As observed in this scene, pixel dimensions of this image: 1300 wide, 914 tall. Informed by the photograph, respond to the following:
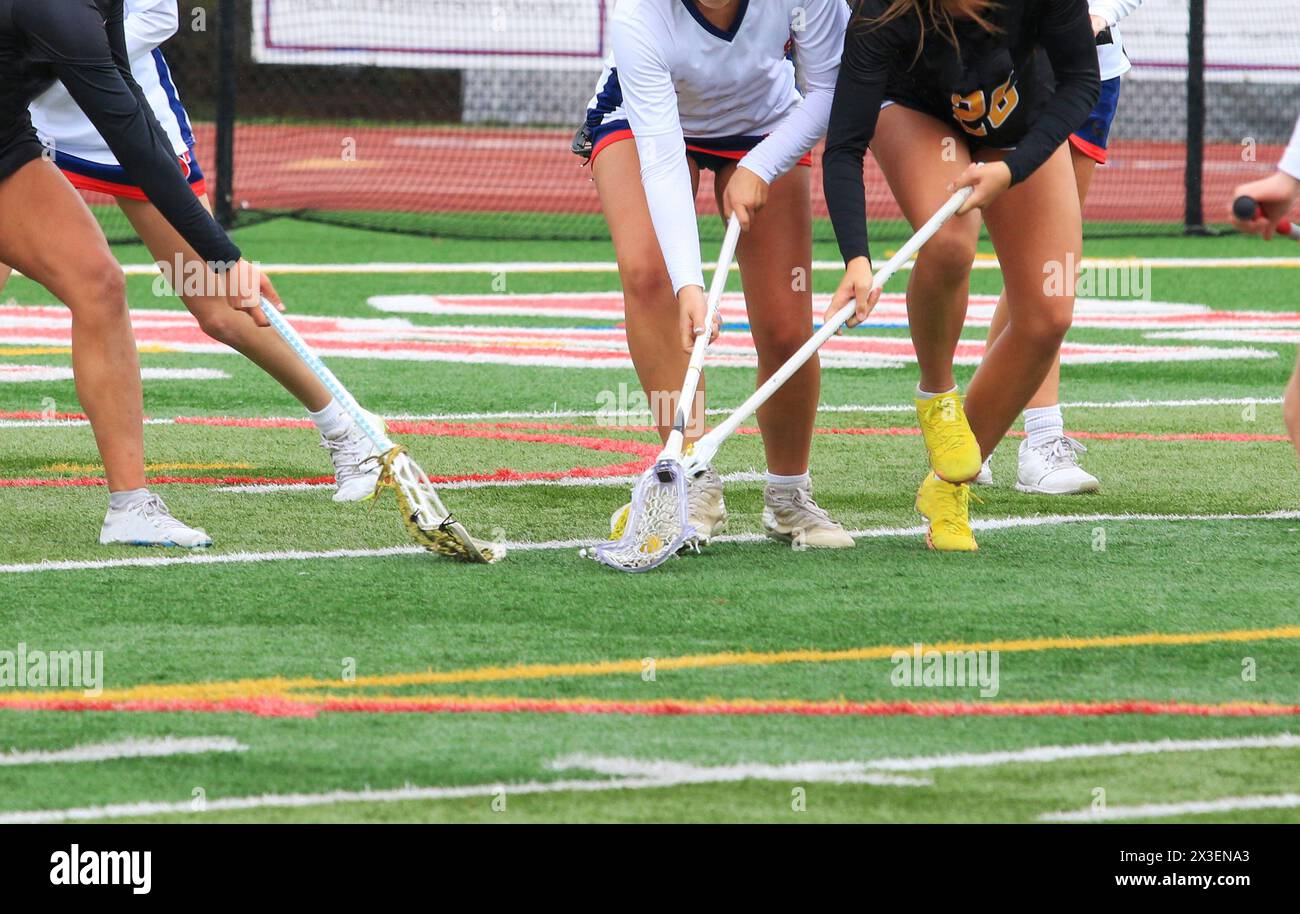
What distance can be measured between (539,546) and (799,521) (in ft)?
2.45

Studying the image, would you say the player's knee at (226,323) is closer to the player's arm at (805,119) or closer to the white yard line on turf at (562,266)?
the player's arm at (805,119)

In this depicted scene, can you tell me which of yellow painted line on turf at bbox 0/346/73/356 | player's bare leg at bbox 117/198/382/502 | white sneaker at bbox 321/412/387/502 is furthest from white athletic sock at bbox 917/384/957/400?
yellow painted line on turf at bbox 0/346/73/356

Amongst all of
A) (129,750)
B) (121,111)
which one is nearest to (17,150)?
(121,111)

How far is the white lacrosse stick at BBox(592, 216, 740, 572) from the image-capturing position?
19.5ft

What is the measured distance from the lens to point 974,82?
20.0ft

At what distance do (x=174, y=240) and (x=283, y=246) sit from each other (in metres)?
10.4

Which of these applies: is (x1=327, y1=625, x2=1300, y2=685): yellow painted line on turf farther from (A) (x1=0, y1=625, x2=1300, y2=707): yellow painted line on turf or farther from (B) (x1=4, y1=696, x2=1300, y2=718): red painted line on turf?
(B) (x1=4, y1=696, x2=1300, y2=718): red painted line on turf

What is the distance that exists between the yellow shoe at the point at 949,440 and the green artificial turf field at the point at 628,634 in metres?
0.25

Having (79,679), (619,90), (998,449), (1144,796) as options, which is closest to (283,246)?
(998,449)

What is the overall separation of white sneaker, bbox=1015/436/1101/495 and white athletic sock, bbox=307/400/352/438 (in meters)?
2.25

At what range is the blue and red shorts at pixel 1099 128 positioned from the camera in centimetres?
780

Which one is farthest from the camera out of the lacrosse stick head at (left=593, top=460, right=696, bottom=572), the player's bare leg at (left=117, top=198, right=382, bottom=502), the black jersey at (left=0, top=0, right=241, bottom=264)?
the player's bare leg at (left=117, top=198, right=382, bottom=502)

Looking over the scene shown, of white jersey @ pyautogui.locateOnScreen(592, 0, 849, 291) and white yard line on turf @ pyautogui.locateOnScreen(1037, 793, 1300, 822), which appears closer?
white yard line on turf @ pyautogui.locateOnScreen(1037, 793, 1300, 822)

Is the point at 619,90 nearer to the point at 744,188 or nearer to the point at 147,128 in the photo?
the point at 744,188
